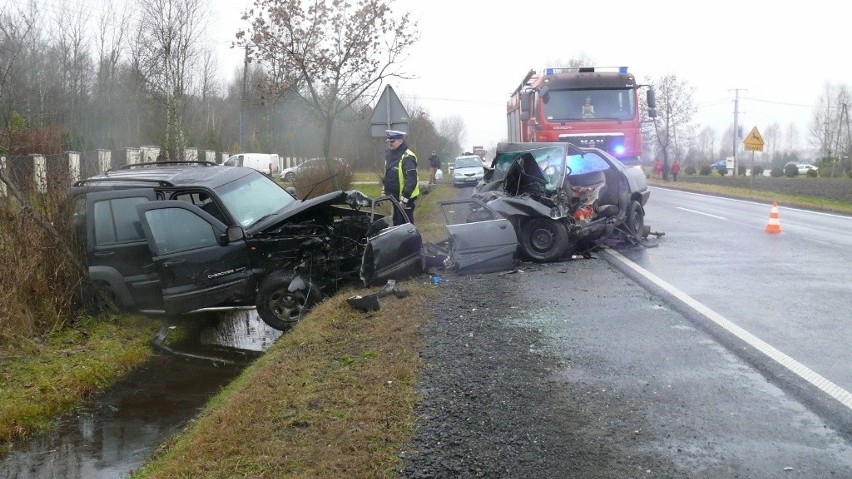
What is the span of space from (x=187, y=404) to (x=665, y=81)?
53.6 m

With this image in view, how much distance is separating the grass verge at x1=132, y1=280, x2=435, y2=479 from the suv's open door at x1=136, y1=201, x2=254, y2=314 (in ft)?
5.63

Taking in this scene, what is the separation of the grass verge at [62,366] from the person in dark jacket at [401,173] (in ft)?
13.4

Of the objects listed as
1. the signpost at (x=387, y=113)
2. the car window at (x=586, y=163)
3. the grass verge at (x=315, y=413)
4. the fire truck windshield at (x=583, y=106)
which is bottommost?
the grass verge at (x=315, y=413)

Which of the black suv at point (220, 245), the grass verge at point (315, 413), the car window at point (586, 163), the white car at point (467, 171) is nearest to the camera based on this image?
the grass verge at point (315, 413)

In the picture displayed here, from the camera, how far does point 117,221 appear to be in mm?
9500

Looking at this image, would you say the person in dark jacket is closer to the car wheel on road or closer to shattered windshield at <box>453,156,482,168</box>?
the car wheel on road

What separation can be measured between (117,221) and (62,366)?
2.07 meters

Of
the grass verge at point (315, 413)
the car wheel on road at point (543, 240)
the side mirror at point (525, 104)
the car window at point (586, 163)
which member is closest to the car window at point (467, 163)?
the side mirror at point (525, 104)

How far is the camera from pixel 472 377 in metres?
5.83

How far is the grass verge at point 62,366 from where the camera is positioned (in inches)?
273

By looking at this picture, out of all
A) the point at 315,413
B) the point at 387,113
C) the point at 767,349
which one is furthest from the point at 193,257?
the point at 387,113

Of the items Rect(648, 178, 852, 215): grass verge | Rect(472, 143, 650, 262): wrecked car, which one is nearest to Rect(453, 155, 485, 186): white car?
Rect(648, 178, 852, 215): grass verge

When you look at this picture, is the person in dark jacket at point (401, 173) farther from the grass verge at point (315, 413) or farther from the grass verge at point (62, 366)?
the grass verge at point (315, 413)

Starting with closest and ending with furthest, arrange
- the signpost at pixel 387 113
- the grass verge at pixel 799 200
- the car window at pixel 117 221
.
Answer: the car window at pixel 117 221
the signpost at pixel 387 113
the grass verge at pixel 799 200
